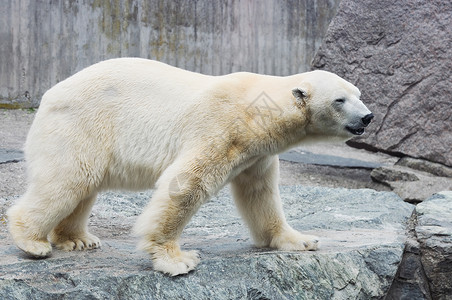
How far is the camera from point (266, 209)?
3.79 m

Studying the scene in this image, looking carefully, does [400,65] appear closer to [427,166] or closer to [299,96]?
[427,166]

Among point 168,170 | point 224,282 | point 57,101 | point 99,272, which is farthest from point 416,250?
point 57,101

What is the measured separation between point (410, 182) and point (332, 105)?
456cm

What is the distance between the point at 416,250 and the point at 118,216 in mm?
2378

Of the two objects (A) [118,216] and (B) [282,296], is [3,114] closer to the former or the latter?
(A) [118,216]

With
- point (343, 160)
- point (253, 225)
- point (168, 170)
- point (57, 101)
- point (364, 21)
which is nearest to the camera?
point (168, 170)

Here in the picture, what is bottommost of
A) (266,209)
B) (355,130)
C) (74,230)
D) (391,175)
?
(391,175)

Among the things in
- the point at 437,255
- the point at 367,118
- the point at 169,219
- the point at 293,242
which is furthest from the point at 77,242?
the point at 437,255

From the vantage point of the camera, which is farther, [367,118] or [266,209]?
[266,209]

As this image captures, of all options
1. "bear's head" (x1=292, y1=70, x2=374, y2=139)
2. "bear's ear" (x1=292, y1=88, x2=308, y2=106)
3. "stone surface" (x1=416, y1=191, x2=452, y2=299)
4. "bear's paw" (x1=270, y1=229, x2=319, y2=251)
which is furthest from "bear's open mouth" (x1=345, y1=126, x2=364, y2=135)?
"stone surface" (x1=416, y1=191, x2=452, y2=299)

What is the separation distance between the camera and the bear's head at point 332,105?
3.29 metres

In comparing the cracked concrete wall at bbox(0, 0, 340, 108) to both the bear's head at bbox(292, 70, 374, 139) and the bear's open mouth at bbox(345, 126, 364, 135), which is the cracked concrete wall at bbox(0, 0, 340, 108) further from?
the bear's open mouth at bbox(345, 126, 364, 135)

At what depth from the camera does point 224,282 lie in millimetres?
3344

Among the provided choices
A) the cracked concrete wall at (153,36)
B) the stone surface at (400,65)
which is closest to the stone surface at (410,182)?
the stone surface at (400,65)
